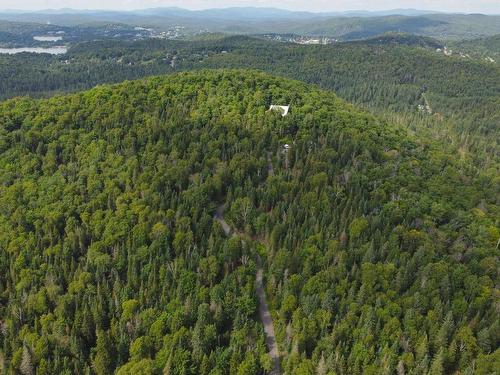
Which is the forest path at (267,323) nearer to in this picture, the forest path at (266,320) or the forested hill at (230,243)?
the forest path at (266,320)

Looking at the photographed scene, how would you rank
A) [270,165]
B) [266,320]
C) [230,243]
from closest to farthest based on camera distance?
[266,320], [230,243], [270,165]

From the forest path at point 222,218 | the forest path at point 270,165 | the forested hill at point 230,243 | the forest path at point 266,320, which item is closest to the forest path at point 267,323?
the forest path at point 266,320

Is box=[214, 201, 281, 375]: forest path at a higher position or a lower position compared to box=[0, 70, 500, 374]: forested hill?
lower

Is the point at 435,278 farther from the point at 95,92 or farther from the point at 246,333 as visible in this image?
the point at 95,92

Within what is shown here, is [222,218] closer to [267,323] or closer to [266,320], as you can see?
[266,320]

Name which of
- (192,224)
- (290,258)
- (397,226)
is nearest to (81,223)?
(192,224)

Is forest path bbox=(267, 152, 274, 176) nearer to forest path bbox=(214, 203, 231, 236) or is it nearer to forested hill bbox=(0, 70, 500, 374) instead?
forested hill bbox=(0, 70, 500, 374)

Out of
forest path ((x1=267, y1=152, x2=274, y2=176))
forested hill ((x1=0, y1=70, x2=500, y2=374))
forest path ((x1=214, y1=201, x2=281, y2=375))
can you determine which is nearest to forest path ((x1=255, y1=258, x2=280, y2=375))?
forest path ((x1=214, y1=201, x2=281, y2=375))

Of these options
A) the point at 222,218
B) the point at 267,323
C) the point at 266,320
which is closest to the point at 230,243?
the point at 222,218
